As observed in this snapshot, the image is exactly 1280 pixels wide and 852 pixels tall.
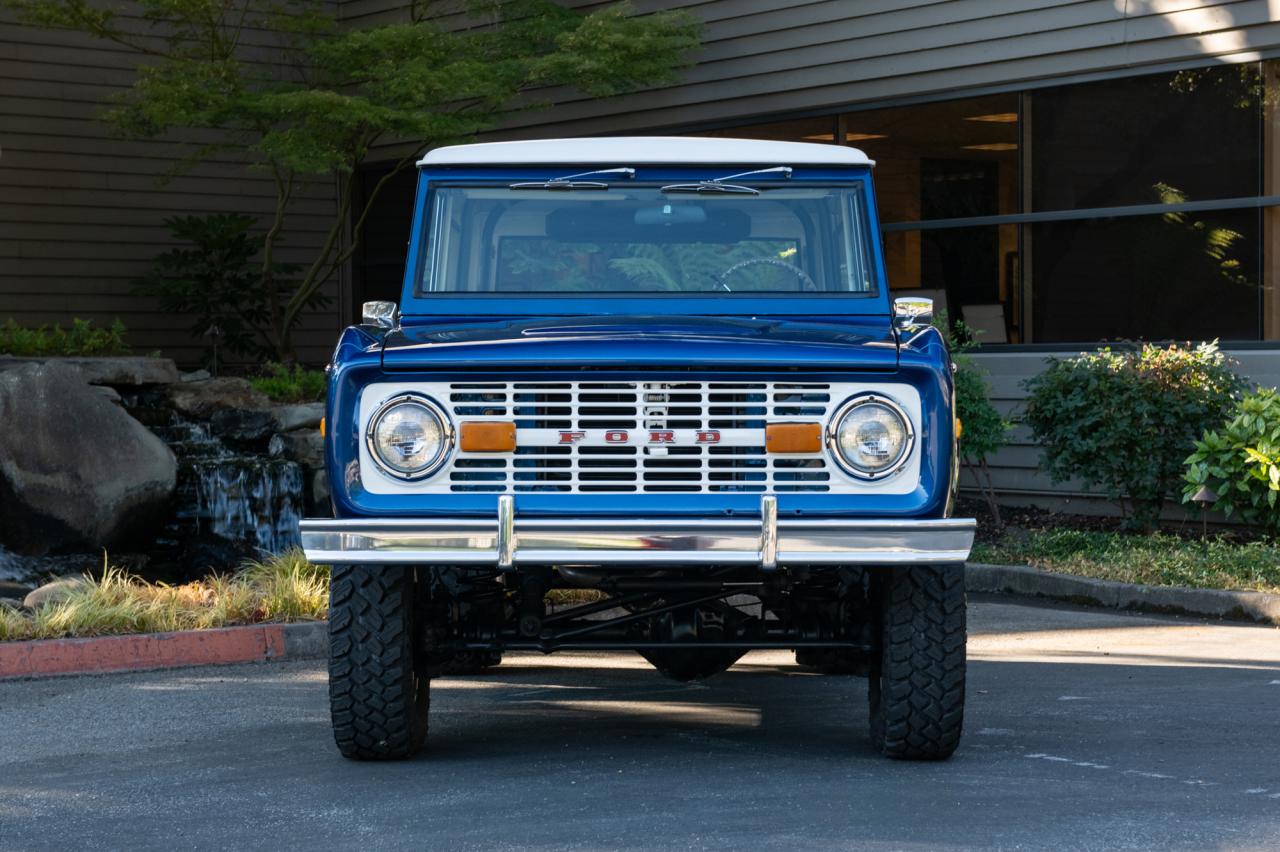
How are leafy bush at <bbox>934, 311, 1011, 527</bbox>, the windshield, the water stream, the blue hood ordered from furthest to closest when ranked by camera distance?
the water stream → leafy bush at <bbox>934, 311, 1011, 527</bbox> → the windshield → the blue hood

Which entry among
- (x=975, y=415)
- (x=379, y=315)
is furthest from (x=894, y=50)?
(x=379, y=315)

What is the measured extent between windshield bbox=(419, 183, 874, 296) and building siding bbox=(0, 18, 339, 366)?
1208 centimetres

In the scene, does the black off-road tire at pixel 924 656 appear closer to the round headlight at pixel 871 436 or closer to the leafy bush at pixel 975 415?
the round headlight at pixel 871 436

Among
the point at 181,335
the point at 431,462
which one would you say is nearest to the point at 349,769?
the point at 431,462

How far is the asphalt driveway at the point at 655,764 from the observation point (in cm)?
499

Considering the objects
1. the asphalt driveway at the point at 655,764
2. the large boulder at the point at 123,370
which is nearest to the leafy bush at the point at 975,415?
the asphalt driveway at the point at 655,764

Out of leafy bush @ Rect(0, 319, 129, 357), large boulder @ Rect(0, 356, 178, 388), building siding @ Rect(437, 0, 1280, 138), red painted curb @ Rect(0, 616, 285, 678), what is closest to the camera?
red painted curb @ Rect(0, 616, 285, 678)

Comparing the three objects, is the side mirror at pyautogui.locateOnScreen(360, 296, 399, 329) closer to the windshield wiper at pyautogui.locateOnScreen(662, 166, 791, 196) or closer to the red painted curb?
the windshield wiper at pyautogui.locateOnScreen(662, 166, 791, 196)

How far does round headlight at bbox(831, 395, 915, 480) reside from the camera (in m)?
5.57

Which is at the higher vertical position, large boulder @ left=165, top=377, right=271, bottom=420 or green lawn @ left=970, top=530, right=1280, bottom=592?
large boulder @ left=165, top=377, right=271, bottom=420

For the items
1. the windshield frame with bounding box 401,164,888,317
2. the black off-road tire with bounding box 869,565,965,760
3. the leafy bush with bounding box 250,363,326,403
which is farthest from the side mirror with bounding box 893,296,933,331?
the leafy bush with bounding box 250,363,326,403

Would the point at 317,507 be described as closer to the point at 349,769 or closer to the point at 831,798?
the point at 349,769

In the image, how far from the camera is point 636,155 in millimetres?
6805

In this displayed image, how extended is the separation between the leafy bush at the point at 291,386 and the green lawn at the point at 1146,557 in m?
7.06
